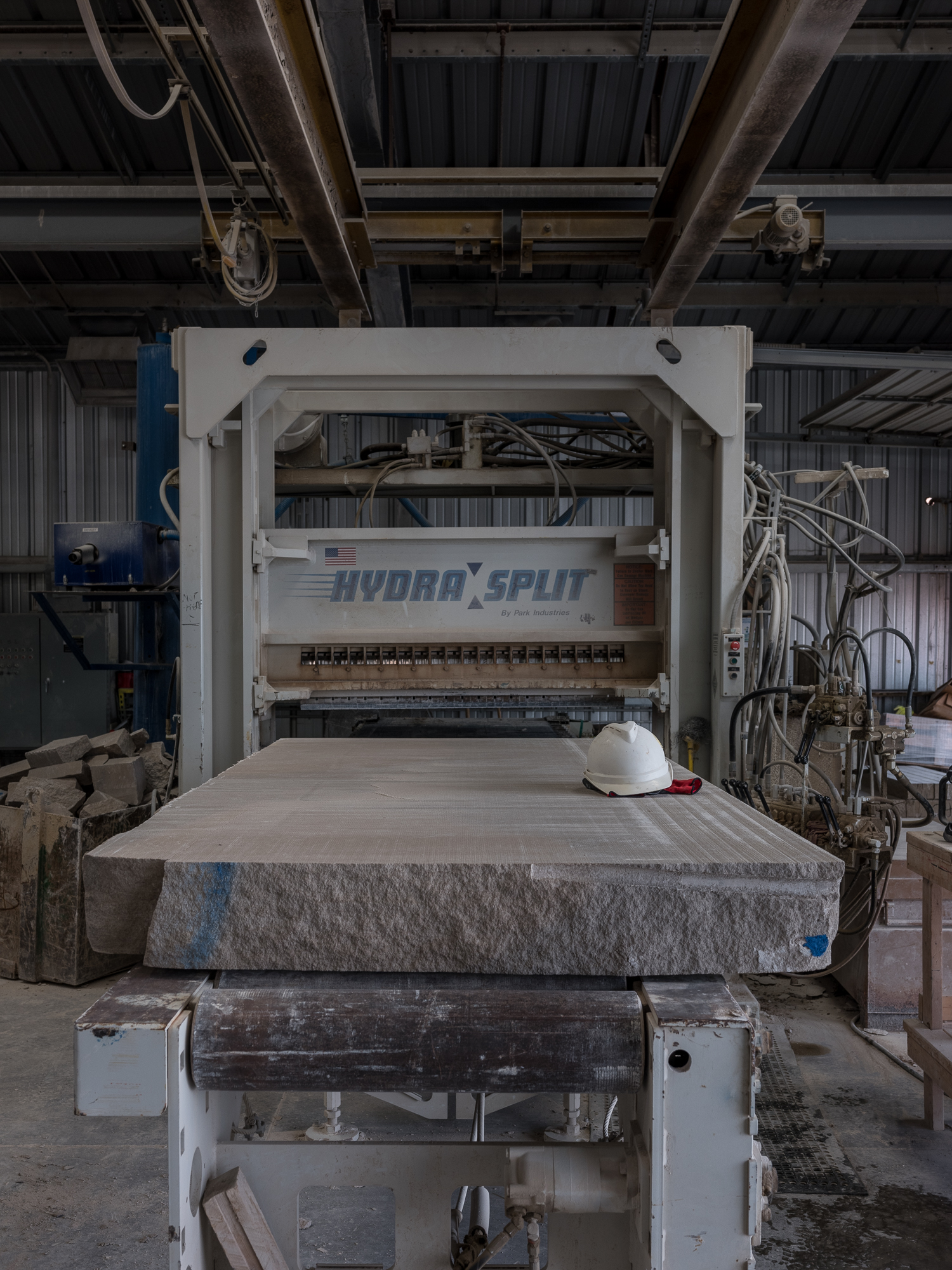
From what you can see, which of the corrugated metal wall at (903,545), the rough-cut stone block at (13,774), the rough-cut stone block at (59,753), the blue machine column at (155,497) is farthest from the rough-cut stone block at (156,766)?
the corrugated metal wall at (903,545)

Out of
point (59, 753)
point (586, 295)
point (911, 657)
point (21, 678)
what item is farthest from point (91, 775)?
point (586, 295)

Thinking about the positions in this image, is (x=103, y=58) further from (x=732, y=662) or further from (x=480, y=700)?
(x=732, y=662)

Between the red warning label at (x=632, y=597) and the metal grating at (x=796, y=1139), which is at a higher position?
the red warning label at (x=632, y=597)

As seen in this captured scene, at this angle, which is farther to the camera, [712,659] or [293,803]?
[712,659]

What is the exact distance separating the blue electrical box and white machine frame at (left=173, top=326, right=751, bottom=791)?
1.65 m

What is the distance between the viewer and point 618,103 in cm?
550

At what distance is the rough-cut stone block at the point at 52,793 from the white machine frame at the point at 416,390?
118cm

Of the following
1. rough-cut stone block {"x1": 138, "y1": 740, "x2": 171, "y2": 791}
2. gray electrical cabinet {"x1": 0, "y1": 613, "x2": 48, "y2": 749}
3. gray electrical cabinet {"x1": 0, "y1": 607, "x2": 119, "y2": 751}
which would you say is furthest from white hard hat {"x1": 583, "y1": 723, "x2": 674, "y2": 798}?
gray electrical cabinet {"x1": 0, "y1": 613, "x2": 48, "y2": 749}

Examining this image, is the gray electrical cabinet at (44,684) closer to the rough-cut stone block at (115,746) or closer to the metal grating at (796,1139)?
the rough-cut stone block at (115,746)

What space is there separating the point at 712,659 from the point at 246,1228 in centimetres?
244

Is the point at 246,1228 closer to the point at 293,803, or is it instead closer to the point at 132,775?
the point at 293,803

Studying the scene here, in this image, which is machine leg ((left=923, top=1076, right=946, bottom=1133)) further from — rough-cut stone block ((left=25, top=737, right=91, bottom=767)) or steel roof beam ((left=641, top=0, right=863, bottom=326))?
rough-cut stone block ((left=25, top=737, right=91, bottom=767))

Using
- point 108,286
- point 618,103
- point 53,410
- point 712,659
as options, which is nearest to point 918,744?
point 712,659

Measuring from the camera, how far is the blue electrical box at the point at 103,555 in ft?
14.9
